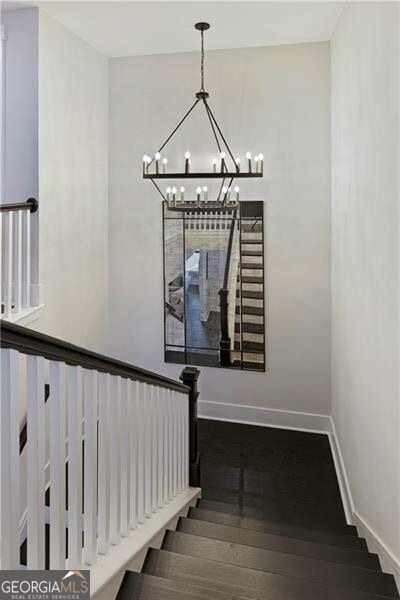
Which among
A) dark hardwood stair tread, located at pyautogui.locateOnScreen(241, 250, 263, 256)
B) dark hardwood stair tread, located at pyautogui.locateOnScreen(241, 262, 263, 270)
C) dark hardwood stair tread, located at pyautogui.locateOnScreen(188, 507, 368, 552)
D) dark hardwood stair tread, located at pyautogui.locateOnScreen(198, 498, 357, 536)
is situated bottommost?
dark hardwood stair tread, located at pyautogui.locateOnScreen(198, 498, 357, 536)

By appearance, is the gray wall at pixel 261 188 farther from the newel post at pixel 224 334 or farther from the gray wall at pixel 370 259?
the gray wall at pixel 370 259

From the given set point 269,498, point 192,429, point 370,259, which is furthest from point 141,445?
point 269,498

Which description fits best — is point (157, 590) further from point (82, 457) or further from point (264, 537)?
point (264, 537)

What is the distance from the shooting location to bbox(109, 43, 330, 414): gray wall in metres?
4.75

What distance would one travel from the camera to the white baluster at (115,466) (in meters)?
1.93

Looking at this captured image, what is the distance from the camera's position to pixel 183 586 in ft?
6.31

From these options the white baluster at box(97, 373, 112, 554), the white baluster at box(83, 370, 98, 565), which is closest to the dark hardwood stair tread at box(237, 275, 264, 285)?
the white baluster at box(97, 373, 112, 554)

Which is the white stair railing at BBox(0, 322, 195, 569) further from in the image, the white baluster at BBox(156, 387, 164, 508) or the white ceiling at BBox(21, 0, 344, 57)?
the white ceiling at BBox(21, 0, 344, 57)

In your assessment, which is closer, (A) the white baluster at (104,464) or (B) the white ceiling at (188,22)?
(A) the white baluster at (104,464)

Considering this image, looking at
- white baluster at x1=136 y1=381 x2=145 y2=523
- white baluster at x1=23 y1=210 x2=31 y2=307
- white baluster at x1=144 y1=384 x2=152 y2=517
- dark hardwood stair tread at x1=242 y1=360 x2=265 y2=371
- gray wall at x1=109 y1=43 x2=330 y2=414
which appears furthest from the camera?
dark hardwood stair tread at x1=242 y1=360 x2=265 y2=371

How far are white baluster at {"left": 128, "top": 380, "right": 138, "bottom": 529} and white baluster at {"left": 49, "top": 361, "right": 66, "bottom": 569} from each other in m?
0.64

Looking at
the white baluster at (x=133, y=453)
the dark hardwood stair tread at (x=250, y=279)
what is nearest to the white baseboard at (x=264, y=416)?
the dark hardwood stair tread at (x=250, y=279)

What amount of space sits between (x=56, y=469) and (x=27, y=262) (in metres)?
2.77

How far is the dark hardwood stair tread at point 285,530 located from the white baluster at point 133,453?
103cm
